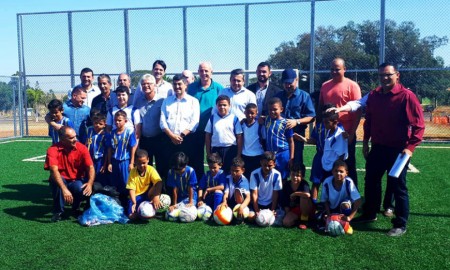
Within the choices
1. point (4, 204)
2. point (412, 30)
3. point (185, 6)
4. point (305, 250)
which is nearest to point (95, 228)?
point (4, 204)

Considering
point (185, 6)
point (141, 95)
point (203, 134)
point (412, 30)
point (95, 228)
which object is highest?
point (185, 6)

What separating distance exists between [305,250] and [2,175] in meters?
6.47

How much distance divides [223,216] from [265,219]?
1.65 ft

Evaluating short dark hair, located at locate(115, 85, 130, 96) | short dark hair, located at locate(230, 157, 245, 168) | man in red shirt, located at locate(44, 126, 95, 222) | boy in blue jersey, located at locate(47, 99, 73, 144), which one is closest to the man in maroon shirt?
short dark hair, located at locate(230, 157, 245, 168)

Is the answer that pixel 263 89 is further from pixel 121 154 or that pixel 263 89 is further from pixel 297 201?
pixel 121 154

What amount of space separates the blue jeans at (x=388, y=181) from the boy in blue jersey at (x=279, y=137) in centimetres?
98

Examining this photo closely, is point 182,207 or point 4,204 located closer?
point 182,207

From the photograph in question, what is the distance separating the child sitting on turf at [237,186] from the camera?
5.23 meters

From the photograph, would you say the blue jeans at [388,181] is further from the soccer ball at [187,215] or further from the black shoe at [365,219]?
the soccer ball at [187,215]

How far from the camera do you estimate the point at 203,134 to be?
628 cm

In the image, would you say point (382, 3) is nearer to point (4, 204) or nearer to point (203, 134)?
point (203, 134)

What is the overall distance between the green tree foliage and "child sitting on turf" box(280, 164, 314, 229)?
25.1 feet

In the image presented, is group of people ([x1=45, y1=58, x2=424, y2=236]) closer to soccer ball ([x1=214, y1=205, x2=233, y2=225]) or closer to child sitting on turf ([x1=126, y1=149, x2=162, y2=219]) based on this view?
child sitting on turf ([x1=126, y1=149, x2=162, y2=219])

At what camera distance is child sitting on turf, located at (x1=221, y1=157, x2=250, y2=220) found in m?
5.23
